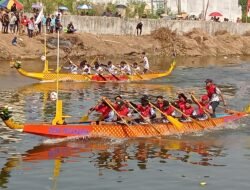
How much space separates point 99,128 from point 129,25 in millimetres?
38190

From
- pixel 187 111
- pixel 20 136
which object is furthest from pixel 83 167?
pixel 187 111

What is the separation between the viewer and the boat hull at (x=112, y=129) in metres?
19.3

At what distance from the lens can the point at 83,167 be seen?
1800cm

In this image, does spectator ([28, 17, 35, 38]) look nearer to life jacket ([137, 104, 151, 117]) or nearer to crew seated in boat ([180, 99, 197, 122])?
crew seated in boat ([180, 99, 197, 122])

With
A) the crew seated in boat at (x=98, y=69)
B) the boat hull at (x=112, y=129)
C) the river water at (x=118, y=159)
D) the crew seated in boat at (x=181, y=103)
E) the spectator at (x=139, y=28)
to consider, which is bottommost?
the river water at (x=118, y=159)

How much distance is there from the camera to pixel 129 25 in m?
58.1

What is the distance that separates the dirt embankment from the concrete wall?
0.81 meters

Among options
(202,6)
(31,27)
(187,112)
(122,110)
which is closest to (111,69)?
(31,27)

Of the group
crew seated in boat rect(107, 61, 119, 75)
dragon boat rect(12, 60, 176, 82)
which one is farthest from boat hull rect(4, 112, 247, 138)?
crew seated in boat rect(107, 61, 119, 75)

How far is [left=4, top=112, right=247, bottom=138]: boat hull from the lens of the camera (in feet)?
63.5

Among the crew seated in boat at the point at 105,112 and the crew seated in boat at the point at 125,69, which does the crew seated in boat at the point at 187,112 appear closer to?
the crew seated in boat at the point at 105,112

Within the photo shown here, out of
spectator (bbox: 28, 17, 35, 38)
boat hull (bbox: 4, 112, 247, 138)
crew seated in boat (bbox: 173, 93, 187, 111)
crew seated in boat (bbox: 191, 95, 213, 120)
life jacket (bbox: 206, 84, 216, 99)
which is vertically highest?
spectator (bbox: 28, 17, 35, 38)

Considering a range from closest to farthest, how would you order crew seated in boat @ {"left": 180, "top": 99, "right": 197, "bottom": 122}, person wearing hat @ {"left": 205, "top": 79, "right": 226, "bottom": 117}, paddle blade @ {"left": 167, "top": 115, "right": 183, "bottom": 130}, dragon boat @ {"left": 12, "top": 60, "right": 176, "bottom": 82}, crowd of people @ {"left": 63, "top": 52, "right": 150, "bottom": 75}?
1. paddle blade @ {"left": 167, "top": 115, "right": 183, "bottom": 130}
2. crew seated in boat @ {"left": 180, "top": 99, "right": 197, "bottom": 122}
3. person wearing hat @ {"left": 205, "top": 79, "right": 226, "bottom": 117}
4. dragon boat @ {"left": 12, "top": 60, "right": 176, "bottom": 82}
5. crowd of people @ {"left": 63, "top": 52, "right": 150, "bottom": 75}

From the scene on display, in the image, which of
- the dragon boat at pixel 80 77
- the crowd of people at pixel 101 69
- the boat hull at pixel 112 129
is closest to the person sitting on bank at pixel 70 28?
the crowd of people at pixel 101 69
